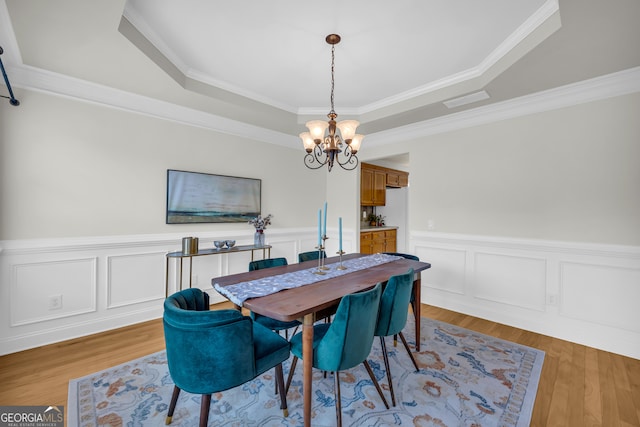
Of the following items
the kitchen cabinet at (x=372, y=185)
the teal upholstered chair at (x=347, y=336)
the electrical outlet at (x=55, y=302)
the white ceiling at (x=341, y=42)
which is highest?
the white ceiling at (x=341, y=42)

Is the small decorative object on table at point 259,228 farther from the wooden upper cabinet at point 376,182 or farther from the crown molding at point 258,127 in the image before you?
the wooden upper cabinet at point 376,182

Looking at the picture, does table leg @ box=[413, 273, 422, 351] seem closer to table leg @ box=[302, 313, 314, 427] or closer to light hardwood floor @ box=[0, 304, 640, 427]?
light hardwood floor @ box=[0, 304, 640, 427]

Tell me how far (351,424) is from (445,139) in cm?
342

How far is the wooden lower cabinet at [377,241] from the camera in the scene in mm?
5301

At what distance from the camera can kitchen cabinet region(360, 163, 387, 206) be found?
5441mm

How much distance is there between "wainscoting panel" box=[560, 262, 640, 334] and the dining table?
5.36 ft

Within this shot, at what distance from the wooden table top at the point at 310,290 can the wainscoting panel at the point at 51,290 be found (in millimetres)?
1746

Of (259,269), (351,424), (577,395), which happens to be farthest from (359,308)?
(577,395)

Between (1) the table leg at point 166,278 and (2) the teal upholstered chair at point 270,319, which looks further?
(1) the table leg at point 166,278

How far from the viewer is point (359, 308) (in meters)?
1.53

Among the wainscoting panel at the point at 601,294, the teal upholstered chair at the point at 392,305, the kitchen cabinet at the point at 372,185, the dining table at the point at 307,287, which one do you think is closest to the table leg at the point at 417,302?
the dining table at the point at 307,287

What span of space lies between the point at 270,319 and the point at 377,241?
385 cm

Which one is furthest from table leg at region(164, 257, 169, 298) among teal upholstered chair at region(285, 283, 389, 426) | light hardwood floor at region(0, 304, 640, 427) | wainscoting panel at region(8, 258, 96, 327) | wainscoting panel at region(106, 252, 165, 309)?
teal upholstered chair at region(285, 283, 389, 426)

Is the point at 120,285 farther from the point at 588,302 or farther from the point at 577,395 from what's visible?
the point at 588,302
